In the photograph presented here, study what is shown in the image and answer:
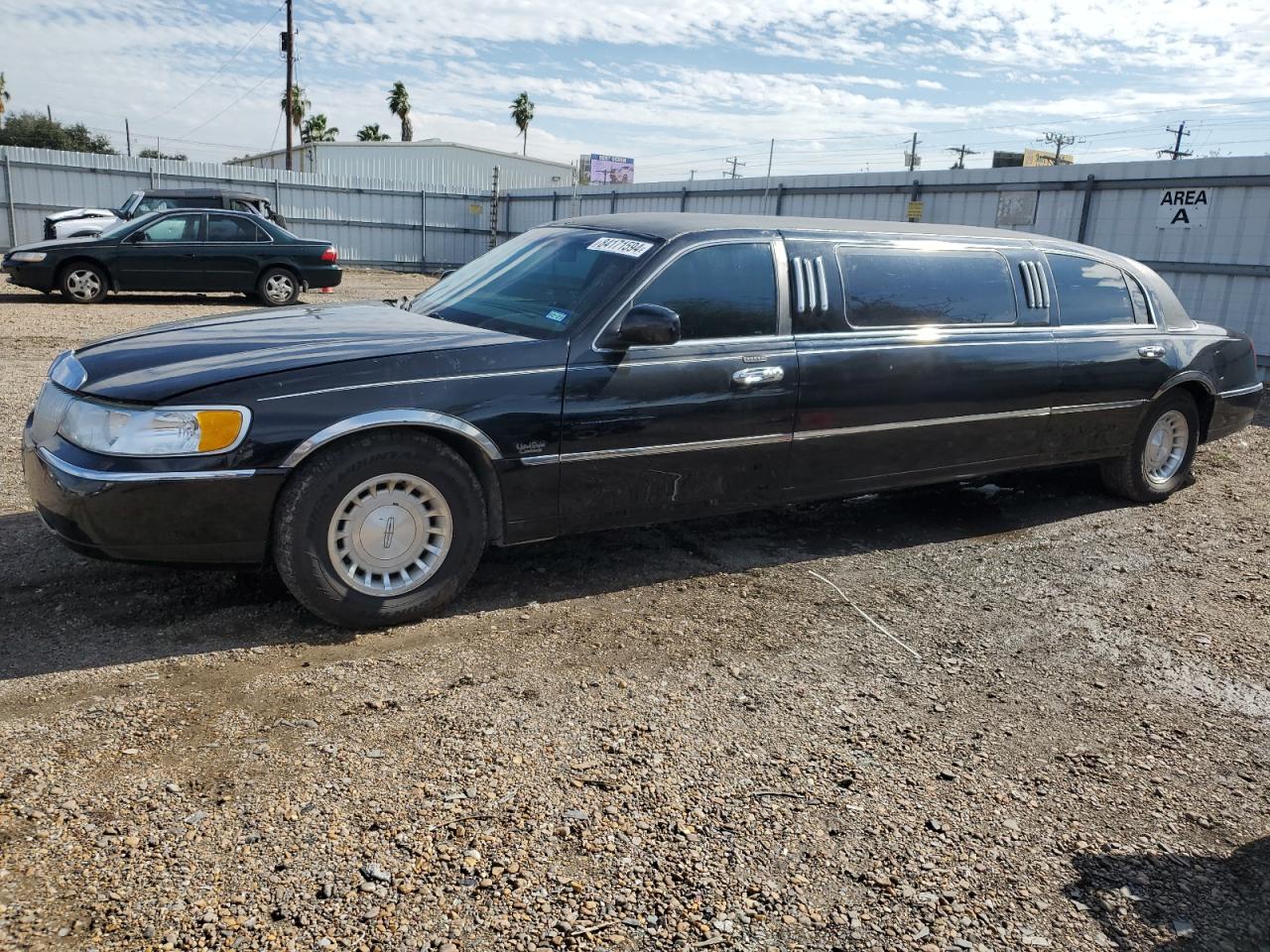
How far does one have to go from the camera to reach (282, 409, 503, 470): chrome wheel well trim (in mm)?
3586

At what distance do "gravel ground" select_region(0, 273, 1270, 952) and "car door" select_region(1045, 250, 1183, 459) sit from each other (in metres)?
1.05

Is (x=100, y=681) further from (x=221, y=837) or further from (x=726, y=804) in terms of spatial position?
(x=726, y=804)

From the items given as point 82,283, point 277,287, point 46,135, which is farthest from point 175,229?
point 46,135

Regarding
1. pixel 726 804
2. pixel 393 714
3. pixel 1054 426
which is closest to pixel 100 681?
pixel 393 714

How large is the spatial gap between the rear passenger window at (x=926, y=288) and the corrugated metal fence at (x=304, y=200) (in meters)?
23.7

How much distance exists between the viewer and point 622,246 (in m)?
4.51

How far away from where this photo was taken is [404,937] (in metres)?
2.20

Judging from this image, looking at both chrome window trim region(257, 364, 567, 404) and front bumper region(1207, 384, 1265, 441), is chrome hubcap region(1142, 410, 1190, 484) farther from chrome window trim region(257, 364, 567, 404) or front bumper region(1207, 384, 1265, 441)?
chrome window trim region(257, 364, 567, 404)

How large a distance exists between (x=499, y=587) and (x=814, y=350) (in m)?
1.84

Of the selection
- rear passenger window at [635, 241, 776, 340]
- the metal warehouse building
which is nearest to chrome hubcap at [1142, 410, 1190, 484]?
rear passenger window at [635, 241, 776, 340]

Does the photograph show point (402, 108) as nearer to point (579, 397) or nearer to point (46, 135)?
point (46, 135)

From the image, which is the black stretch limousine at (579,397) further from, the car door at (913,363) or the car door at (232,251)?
the car door at (232,251)

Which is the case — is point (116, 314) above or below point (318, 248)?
below

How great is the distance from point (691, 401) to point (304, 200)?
80.3 ft
